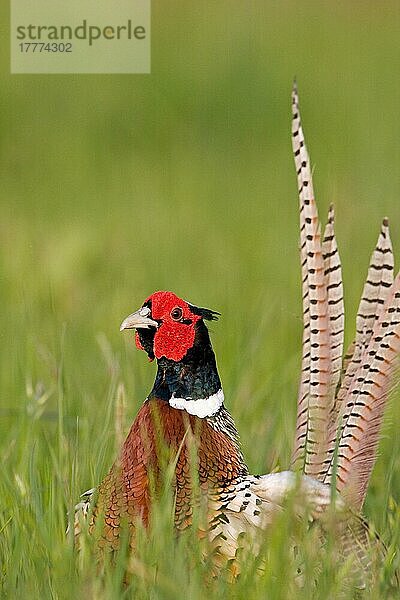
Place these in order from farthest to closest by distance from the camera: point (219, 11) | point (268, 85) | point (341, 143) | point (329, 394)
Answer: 1. point (219, 11)
2. point (268, 85)
3. point (341, 143)
4. point (329, 394)

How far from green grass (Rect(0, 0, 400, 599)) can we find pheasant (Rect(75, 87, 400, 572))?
0.12 m

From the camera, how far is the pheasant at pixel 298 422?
269 centimetres

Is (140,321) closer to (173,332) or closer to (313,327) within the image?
(173,332)

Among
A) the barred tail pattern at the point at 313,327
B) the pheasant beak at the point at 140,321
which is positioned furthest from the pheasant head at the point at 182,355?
the barred tail pattern at the point at 313,327

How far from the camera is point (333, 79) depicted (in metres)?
9.33

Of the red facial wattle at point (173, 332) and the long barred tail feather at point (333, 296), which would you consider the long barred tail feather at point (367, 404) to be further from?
the red facial wattle at point (173, 332)

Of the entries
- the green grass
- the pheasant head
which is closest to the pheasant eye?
the pheasant head

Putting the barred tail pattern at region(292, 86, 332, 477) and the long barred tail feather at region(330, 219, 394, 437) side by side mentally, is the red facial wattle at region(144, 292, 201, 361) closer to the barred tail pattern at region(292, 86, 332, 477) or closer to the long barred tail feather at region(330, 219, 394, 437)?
the barred tail pattern at region(292, 86, 332, 477)

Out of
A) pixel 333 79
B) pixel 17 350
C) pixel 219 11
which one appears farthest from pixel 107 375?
pixel 219 11

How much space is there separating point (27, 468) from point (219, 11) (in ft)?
24.4

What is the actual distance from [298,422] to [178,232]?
3.65m

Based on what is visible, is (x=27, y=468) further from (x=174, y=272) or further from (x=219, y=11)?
(x=219, y=11)

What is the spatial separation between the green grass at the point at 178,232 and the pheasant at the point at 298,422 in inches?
4.5

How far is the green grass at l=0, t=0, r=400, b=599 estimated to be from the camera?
287 centimetres
